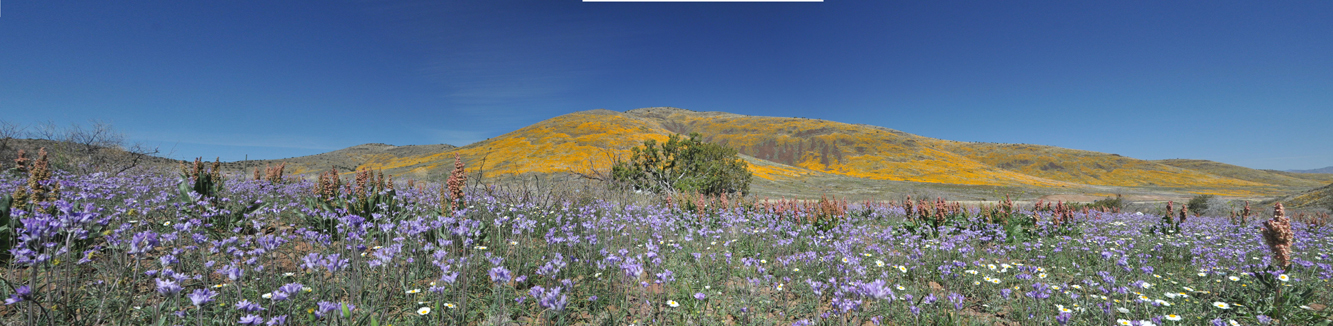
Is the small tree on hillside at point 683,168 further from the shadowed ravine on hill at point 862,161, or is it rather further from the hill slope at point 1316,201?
the hill slope at point 1316,201

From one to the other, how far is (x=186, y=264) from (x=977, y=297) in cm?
694

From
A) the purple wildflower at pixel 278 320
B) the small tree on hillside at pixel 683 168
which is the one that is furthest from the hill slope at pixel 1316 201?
the purple wildflower at pixel 278 320

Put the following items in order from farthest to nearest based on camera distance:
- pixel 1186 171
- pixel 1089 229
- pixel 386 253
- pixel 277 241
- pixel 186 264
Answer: pixel 1186 171, pixel 1089 229, pixel 186 264, pixel 277 241, pixel 386 253

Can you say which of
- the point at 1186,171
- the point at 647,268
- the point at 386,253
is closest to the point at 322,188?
the point at 386,253

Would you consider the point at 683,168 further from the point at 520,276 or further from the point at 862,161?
the point at 862,161

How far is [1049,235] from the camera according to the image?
24.3ft

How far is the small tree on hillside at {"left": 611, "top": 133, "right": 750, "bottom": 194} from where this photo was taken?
14180 mm

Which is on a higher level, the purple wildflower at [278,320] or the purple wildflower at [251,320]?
the purple wildflower at [251,320]

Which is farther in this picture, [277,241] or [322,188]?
[322,188]

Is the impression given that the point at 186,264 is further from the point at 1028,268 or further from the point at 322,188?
the point at 1028,268

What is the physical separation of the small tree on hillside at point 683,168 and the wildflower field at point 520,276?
7.63 m

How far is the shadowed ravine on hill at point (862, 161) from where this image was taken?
123ft

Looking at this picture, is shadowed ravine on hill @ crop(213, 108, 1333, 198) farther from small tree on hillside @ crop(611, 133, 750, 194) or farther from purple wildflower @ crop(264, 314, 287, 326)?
purple wildflower @ crop(264, 314, 287, 326)

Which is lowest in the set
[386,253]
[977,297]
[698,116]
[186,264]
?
[977,297]
